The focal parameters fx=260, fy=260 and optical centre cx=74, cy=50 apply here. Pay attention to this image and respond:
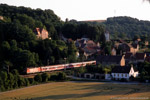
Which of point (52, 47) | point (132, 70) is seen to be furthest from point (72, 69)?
point (132, 70)

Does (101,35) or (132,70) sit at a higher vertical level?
(101,35)

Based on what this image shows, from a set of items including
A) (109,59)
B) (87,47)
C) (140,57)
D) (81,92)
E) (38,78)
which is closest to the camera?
(81,92)

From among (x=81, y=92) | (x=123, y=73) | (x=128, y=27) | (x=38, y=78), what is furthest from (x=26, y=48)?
(x=128, y=27)

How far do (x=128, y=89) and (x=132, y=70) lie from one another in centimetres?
790

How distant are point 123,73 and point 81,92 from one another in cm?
951

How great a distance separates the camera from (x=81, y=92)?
25.1 meters

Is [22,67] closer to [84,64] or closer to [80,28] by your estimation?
[84,64]

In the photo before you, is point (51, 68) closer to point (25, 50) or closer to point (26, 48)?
point (25, 50)

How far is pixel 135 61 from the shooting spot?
44.8 meters

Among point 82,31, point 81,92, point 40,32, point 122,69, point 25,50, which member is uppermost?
point 82,31

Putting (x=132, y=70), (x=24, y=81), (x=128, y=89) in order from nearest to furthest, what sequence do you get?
(x=128, y=89), (x=24, y=81), (x=132, y=70)

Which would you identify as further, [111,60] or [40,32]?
[40,32]

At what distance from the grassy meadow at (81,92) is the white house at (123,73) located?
13.4ft

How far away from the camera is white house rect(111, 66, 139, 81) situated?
→ 1283 inches
